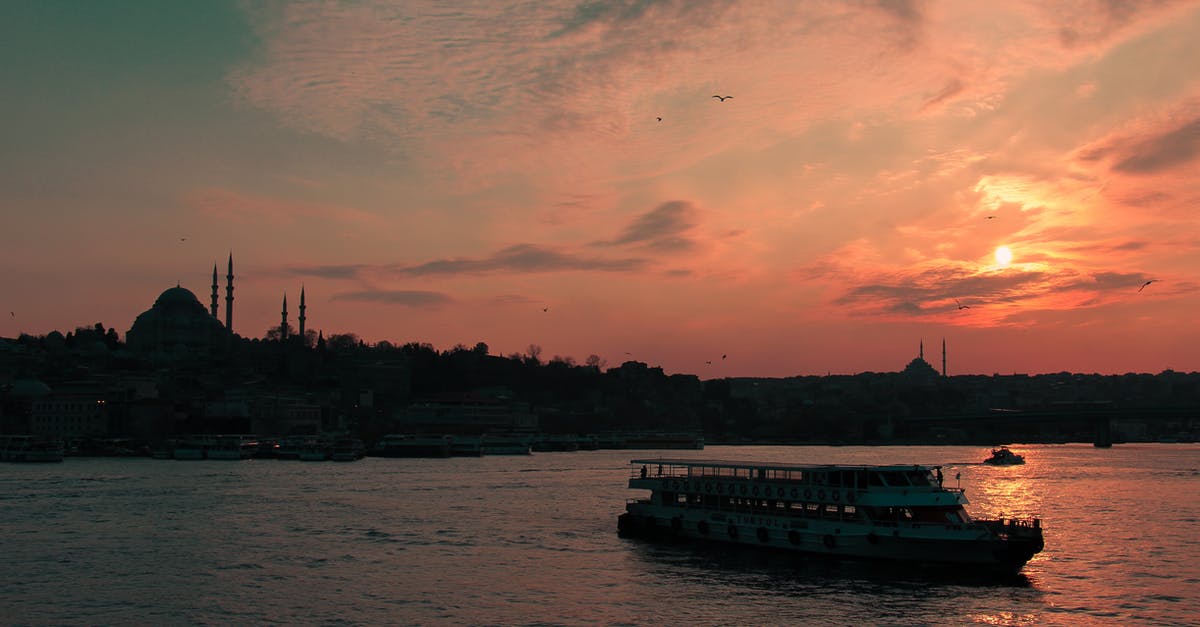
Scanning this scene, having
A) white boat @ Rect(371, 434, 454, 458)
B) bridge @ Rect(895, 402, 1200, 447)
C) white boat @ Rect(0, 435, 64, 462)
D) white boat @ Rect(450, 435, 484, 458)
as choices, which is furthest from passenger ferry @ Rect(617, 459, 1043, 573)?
bridge @ Rect(895, 402, 1200, 447)

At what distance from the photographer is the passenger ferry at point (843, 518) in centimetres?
4047

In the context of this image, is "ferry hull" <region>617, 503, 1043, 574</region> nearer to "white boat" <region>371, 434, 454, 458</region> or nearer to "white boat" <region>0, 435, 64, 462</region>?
"white boat" <region>0, 435, 64, 462</region>

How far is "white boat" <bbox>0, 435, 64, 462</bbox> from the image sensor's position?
118812 millimetres

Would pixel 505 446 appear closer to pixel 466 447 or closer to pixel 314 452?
pixel 466 447

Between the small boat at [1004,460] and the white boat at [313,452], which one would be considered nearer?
the white boat at [313,452]

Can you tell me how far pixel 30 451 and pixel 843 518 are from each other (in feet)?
329

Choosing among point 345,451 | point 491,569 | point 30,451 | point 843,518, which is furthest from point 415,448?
point 843,518

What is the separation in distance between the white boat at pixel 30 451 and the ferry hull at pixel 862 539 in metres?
88.6

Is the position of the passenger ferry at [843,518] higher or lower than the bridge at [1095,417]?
lower

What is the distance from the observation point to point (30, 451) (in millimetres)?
Answer: 119438

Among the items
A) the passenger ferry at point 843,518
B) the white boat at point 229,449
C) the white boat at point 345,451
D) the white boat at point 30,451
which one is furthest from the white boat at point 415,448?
the passenger ferry at point 843,518

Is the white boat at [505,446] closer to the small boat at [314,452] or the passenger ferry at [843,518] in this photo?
the small boat at [314,452]

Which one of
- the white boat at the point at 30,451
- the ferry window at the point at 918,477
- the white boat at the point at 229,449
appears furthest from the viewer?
the white boat at the point at 229,449

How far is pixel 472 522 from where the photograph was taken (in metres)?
58.2
